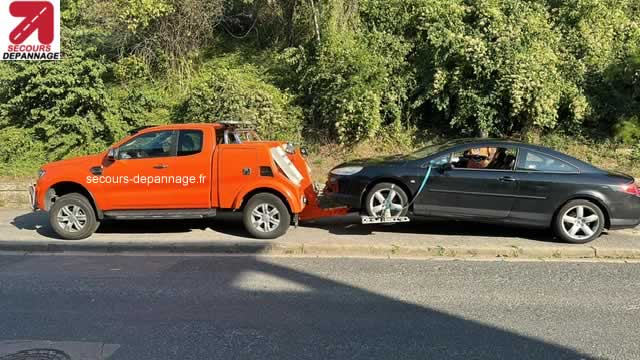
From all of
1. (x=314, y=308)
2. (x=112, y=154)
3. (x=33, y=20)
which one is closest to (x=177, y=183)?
(x=112, y=154)

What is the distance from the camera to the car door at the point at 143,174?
8250 millimetres

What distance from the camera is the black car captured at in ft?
26.1

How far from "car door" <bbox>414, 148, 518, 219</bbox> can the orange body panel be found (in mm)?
1976

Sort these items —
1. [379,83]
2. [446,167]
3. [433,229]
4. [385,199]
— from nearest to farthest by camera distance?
[446,167] → [385,199] → [433,229] → [379,83]

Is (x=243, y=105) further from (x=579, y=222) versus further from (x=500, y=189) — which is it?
(x=579, y=222)

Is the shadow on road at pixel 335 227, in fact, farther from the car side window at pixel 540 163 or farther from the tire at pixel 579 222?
the car side window at pixel 540 163

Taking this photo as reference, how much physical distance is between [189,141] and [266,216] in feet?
5.42

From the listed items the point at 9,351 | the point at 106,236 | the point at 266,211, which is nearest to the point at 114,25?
the point at 106,236

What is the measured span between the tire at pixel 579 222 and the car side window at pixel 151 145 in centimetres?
591

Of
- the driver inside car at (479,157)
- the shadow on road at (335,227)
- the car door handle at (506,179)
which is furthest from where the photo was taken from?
the shadow on road at (335,227)

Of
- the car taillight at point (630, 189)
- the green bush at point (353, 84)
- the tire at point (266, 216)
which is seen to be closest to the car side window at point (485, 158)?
the car taillight at point (630, 189)

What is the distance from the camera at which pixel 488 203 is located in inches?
320

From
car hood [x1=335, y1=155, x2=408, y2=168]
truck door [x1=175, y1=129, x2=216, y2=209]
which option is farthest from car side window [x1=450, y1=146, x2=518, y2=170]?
truck door [x1=175, y1=129, x2=216, y2=209]

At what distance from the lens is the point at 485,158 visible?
855 centimetres
